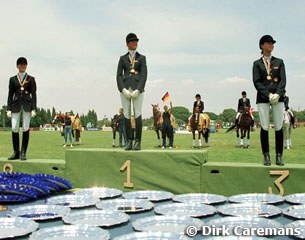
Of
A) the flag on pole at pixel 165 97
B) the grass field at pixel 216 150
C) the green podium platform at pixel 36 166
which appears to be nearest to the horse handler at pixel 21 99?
the green podium platform at pixel 36 166

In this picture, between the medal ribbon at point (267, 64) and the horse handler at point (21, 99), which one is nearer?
the medal ribbon at point (267, 64)

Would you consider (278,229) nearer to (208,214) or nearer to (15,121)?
(208,214)

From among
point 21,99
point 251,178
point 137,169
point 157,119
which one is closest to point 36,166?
point 21,99

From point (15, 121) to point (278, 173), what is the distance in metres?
4.15

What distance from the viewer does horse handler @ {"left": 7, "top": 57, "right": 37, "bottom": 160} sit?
650 cm

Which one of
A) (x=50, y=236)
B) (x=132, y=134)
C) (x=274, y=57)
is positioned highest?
(x=274, y=57)

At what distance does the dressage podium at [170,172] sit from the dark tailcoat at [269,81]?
953 millimetres

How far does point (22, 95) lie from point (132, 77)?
1.84 metres

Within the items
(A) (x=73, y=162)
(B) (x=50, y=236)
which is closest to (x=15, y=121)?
(A) (x=73, y=162)

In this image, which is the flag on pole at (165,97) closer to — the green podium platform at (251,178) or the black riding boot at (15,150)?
the black riding boot at (15,150)

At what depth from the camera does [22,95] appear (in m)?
6.48

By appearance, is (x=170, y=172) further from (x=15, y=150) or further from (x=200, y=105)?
(x=200, y=105)

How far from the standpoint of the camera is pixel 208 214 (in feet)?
8.87

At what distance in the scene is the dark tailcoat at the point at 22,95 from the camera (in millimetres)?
6496
